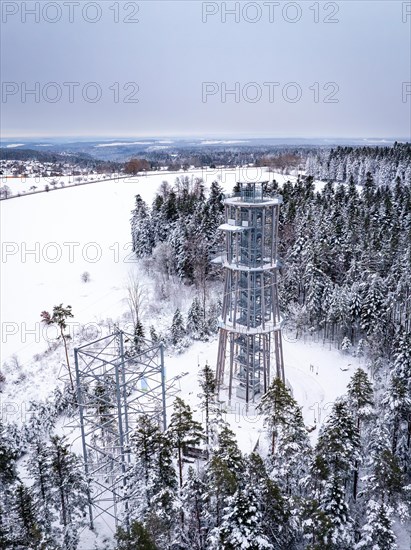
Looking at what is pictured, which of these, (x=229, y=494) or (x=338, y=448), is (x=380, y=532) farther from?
(x=229, y=494)

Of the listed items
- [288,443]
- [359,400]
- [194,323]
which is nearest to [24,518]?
[288,443]

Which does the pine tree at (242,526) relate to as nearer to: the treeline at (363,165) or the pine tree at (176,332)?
the pine tree at (176,332)

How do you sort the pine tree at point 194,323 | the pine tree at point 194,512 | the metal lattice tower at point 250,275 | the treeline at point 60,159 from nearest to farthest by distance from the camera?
the pine tree at point 194,512 → the metal lattice tower at point 250,275 → the pine tree at point 194,323 → the treeline at point 60,159

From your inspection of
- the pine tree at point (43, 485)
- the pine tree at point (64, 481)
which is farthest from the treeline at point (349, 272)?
the pine tree at point (43, 485)

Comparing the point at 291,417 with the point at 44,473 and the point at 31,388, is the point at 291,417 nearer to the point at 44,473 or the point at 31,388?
the point at 44,473

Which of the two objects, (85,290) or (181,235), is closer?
(181,235)
